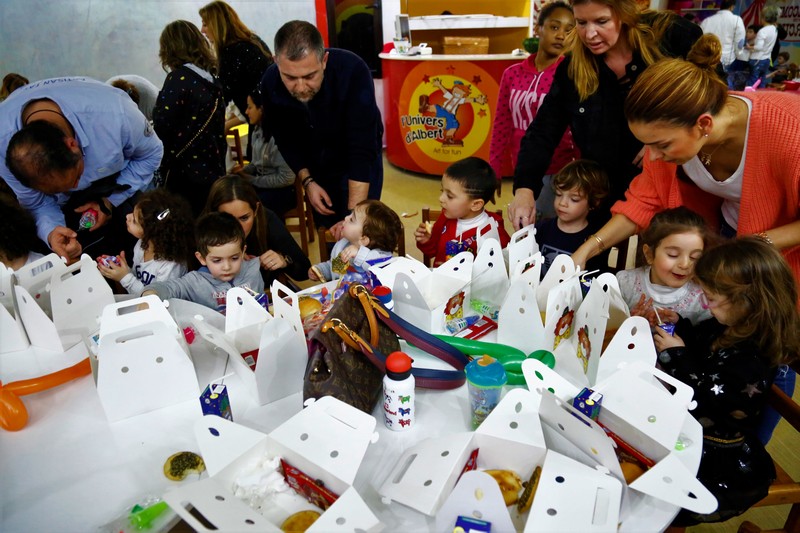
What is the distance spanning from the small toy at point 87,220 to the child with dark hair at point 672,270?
2315mm

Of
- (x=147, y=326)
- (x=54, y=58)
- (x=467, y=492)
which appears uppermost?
(x=54, y=58)

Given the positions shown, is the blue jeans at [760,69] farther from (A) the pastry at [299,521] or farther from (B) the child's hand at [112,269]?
(A) the pastry at [299,521]

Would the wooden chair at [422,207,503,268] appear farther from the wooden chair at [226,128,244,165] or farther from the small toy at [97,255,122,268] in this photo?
the wooden chair at [226,128,244,165]

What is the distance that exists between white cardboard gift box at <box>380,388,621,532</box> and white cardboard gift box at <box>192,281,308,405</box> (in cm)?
40

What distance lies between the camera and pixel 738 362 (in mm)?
1424

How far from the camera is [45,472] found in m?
1.24

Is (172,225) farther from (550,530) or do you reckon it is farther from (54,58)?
(54,58)

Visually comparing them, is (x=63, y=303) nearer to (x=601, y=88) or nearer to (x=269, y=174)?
(x=601, y=88)

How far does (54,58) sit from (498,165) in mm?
4017

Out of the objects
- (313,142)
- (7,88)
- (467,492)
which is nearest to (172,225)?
(313,142)

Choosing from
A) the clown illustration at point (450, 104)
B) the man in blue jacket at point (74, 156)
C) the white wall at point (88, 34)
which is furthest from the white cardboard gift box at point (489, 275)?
the white wall at point (88, 34)

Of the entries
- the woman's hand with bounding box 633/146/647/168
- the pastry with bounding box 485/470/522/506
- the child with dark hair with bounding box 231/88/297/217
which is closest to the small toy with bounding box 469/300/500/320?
the pastry with bounding box 485/470/522/506

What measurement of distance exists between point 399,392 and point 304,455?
10.4 inches

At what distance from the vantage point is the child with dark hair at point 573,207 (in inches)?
89.9
